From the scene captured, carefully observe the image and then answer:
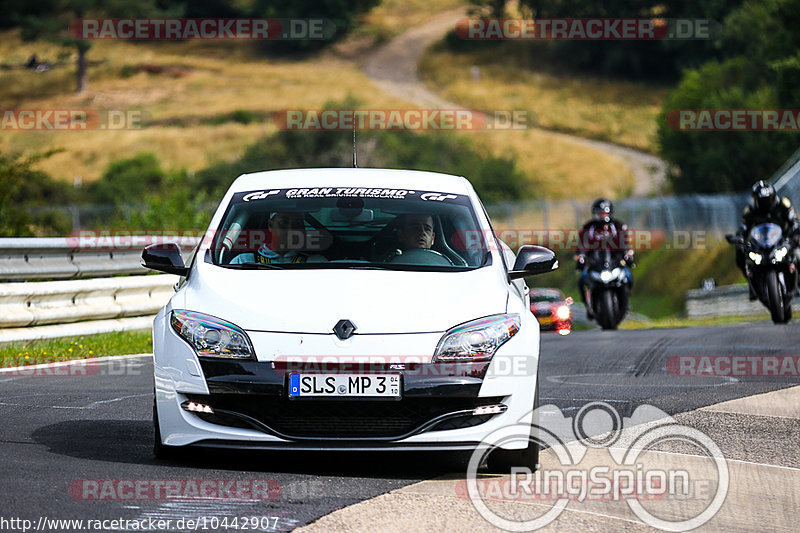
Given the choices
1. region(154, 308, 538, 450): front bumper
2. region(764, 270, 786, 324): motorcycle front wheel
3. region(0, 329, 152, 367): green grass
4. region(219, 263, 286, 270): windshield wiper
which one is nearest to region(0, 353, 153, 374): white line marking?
region(0, 329, 152, 367): green grass

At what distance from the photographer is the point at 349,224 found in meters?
8.12

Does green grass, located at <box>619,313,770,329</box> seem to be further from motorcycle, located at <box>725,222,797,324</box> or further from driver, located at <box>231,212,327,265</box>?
driver, located at <box>231,212,327,265</box>

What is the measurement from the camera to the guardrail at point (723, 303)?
26.2 m

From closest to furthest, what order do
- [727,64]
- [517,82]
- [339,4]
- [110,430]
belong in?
[110,430] → [727,64] → [517,82] → [339,4]

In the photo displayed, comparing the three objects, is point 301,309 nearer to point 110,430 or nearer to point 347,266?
point 347,266

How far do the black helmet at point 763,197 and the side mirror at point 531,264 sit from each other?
9.99 m

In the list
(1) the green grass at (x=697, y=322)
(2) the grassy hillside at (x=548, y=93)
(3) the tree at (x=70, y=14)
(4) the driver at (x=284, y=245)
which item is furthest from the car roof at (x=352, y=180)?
(3) the tree at (x=70, y=14)

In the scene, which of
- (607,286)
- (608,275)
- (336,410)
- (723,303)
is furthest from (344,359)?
(723,303)

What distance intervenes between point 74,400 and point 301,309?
10.7 feet

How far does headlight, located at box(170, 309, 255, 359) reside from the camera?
6.43 metres

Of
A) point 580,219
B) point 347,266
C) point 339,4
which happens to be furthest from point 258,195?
point 339,4

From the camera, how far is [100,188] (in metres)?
81.6

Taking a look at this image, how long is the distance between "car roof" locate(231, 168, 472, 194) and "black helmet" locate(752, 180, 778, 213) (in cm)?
950

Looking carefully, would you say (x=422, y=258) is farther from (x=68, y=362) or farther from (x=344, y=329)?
(x=68, y=362)
